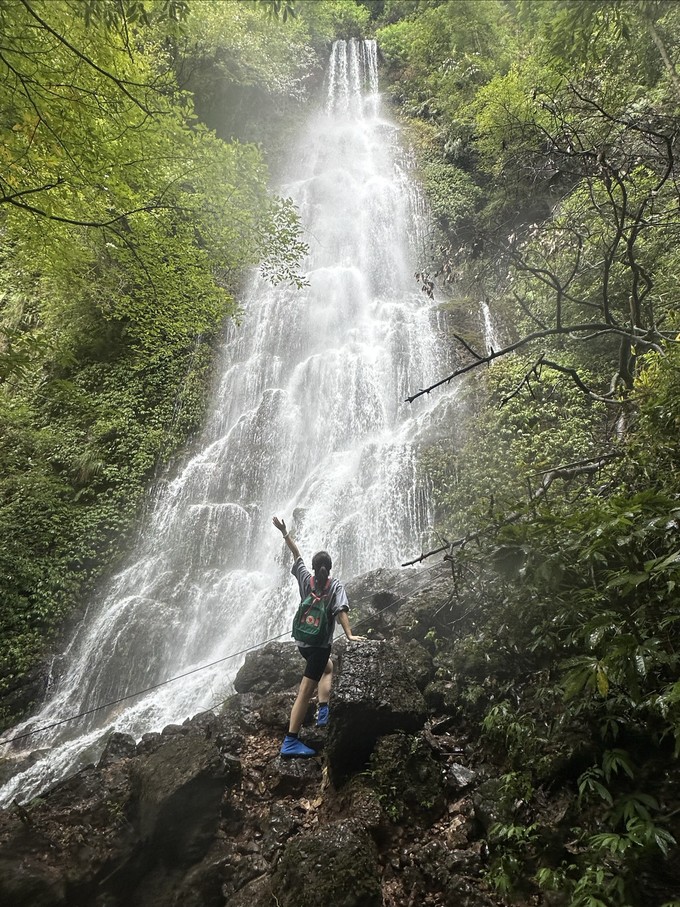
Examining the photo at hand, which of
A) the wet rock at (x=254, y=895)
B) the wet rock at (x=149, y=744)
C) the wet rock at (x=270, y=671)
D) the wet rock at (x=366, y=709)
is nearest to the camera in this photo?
the wet rock at (x=254, y=895)

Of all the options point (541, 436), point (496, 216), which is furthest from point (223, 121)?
point (541, 436)

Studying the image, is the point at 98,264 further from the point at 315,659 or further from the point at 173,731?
the point at 315,659

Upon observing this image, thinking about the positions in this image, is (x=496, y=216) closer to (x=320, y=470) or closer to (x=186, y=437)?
(x=320, y=470)

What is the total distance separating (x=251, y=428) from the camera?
1177 centimetres

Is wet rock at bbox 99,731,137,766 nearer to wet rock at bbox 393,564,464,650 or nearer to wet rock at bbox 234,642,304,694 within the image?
wet rock at bbox 234,642,304,694

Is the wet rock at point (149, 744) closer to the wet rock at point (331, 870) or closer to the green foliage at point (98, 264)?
the wet rock at point (331, 870)

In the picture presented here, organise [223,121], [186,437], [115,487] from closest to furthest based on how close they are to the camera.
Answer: [115,487] → [186,437] → [223,121]

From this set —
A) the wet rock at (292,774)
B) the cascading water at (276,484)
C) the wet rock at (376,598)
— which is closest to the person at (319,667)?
the wet rock at (292,774)

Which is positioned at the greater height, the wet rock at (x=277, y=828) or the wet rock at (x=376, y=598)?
the wet rock at (x=376, y=598)

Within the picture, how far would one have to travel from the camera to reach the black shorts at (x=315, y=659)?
379 cm

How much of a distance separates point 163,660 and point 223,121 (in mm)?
22340

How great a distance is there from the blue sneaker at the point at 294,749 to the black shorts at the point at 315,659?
1.71 feet

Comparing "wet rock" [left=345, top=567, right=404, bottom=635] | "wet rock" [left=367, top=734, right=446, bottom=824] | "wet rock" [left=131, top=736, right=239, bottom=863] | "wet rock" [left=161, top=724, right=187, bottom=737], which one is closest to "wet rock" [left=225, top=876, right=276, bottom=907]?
"wet rock" [left=131, top=736, right=239, bottom=863]

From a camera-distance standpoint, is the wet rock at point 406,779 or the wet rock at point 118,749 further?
the wet rock at point 118,749
